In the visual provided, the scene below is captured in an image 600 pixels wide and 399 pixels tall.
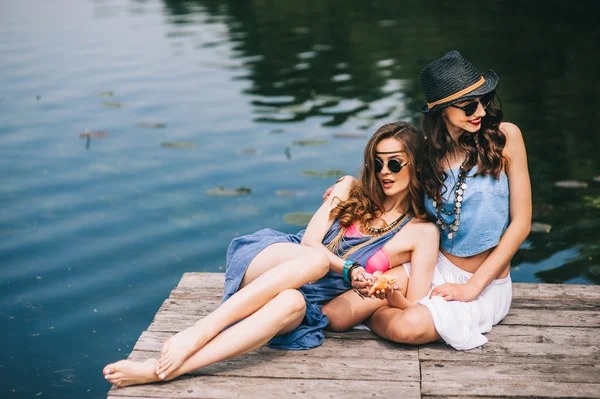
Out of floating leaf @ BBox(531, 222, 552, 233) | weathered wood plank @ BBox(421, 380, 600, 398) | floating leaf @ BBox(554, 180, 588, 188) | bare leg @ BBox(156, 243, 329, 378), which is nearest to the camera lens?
weathered wood plank @ BBox(421, 380, 600, 398)

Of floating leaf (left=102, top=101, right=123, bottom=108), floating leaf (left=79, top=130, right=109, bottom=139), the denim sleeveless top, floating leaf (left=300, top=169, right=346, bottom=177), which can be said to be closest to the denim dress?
the denim sleeveless top

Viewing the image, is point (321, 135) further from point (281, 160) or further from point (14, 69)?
point (14, 69)

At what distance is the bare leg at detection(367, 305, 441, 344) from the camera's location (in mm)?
2922

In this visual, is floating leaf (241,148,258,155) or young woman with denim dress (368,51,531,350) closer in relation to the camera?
young woman with denim dress (368,51,531,350)

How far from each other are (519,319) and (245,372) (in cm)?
137

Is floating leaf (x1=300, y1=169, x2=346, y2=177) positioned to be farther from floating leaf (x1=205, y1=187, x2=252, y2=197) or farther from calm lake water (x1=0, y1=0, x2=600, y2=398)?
floating leaf (x1=205, y1=187, x2=252, y2=197)

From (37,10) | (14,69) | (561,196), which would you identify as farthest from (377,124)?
(37,10)

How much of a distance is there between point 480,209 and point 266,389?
128cm

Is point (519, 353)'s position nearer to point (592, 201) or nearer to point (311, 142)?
point (592, 201)

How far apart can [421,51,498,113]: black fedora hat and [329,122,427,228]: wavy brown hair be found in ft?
0.65

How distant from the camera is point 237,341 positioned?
2.79 m

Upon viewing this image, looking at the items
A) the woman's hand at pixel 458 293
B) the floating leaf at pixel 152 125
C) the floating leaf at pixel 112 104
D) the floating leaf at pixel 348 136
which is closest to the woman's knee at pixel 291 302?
the woman's hand at pixel 458 293

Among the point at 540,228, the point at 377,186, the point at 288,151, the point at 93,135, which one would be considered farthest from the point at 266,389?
the point at 93,135

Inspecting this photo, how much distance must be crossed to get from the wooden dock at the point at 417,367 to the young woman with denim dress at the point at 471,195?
4.2 inches
